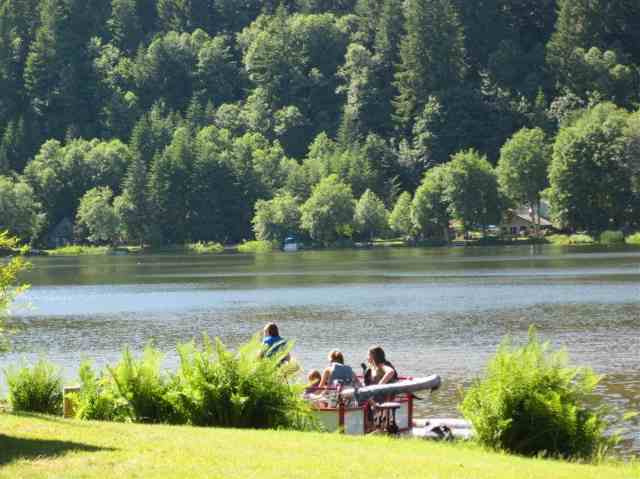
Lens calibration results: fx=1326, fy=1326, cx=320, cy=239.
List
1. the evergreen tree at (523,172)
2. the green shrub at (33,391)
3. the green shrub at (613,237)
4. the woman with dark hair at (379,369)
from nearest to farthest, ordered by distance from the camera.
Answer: the green shrub at (33,391) < the woman with dark hair at (379,369) < the green shrub at (613,237) < the evergreen tree at (523,172)

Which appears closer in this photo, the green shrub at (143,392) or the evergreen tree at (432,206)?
the green shrub at (143,392)

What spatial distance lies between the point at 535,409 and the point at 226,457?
17.2 ft

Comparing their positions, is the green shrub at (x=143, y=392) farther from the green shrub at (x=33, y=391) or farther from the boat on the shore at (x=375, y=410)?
the boat on the shore at (x=375, y=410)

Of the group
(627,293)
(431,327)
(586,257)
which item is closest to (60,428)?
(431,327)

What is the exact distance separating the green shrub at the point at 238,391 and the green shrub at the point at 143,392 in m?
0.30

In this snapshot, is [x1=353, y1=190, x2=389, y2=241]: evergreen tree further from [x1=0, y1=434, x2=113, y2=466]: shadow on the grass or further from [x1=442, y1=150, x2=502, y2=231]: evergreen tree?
[x1=0, y1=434, x2=113, y2=466]: shadow on the grass

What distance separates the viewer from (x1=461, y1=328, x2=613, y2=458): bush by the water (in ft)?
66.1

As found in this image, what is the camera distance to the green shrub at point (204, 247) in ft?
632

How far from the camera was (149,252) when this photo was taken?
194250mm

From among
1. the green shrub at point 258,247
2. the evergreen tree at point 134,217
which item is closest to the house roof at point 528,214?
the green shrub at point 258,247

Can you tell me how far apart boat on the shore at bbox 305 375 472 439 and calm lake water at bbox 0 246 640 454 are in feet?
14.3

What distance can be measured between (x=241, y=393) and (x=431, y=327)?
36.1 m

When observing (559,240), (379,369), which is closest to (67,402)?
(379,369)

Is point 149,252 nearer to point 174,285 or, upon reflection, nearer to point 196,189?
point 196,189
